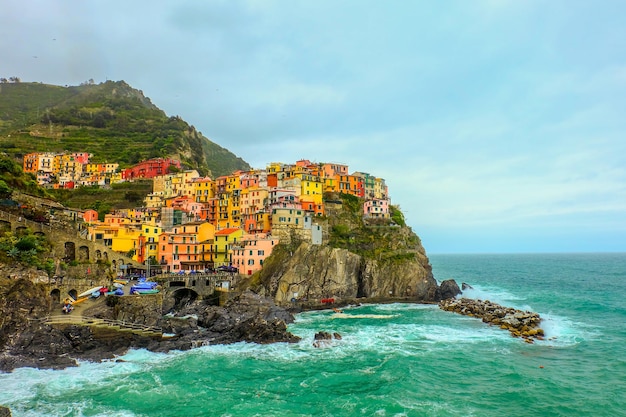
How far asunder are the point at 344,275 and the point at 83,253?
3969cm

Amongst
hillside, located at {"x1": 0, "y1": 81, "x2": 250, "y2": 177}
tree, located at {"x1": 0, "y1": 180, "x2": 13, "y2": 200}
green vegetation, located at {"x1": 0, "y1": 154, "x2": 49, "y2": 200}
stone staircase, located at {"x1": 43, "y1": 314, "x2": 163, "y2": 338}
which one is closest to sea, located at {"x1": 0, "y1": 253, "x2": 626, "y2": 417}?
stone staircase, located at {"x1": 43, "y1": 314, "x2": 163, "y2": 338}

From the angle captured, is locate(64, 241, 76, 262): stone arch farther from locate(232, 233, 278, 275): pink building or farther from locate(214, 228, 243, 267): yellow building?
locate(232, 233, 278, 275): pink building

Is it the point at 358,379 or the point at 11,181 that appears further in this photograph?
the point at 11,181

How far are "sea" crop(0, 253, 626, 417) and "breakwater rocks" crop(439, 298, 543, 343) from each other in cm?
192

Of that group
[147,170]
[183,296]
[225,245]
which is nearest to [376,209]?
[225,245]

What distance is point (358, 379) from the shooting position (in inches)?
1251

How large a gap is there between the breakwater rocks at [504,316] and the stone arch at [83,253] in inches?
2098

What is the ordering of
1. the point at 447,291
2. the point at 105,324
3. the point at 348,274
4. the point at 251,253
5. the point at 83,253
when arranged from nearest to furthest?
1. the point at 105,324
2. the point at 83,253
3. the point at 251,253
4. the point at 348,274
5. the point at 447,291

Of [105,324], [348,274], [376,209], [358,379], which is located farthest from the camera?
[376,209]

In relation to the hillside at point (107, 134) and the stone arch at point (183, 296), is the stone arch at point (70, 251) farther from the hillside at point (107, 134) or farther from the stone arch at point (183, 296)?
the hillside at point (107, 134)

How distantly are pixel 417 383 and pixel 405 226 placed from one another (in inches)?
2273

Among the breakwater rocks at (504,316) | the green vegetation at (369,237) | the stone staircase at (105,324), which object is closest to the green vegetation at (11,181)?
the stone staircase at (105,324)

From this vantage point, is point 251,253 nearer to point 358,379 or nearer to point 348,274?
point 348,274

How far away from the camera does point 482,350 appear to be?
40.6 meters
